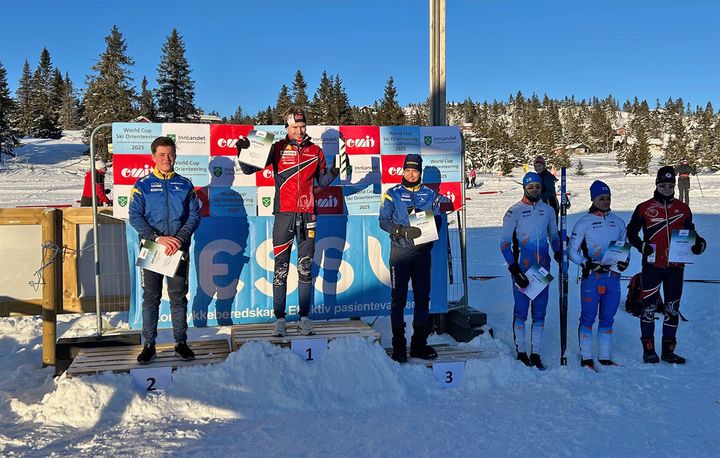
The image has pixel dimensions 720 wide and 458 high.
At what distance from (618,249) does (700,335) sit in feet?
6.41

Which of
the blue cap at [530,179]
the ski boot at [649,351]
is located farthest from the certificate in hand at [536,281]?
the ski boot at [649,351]

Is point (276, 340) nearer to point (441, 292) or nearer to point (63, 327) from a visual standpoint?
point (441, 292)

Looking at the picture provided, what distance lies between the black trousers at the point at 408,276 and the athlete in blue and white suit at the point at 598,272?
1573 millimetres

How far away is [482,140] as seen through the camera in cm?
9069

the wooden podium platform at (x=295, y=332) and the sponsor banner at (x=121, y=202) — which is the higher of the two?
the sponsor banner at (x=121, y=202)

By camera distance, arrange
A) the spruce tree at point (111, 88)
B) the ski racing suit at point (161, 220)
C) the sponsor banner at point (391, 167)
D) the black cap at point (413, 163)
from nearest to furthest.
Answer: the ski racing suit at point (161, 220)
the black cap at point (413, 163)
the sponsor banner at point (391, 167)
the spruce tree at point (111, 88)

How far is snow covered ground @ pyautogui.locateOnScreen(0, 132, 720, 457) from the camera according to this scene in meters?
4.06

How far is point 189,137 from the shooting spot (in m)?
6.12

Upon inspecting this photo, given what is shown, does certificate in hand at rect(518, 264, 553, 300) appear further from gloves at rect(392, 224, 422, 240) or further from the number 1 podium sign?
the number 1 podium sign

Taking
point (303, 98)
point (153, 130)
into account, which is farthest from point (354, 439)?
point (303, 98)

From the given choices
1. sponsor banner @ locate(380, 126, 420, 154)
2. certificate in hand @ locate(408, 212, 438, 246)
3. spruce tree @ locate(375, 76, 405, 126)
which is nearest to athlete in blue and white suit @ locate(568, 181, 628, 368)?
certificate in hand @ locate(408, 212, 438, 246)

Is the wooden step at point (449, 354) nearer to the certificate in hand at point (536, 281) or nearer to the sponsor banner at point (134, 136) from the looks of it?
the certificate in hand at point (536, 281)

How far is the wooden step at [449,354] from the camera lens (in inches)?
222

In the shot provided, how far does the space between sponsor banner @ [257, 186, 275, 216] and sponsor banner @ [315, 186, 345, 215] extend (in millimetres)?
530
